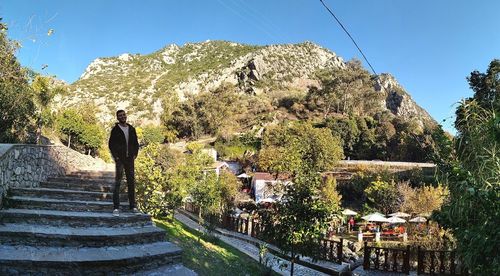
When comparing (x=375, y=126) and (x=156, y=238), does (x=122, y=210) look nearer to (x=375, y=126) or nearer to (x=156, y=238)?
(x=156, y=238)

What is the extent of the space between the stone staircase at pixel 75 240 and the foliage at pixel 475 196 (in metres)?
3.85

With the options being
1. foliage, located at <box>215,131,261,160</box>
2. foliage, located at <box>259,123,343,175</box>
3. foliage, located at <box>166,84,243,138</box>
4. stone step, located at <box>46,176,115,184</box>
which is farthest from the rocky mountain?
stone step, located at <box>46,176,115,184</box>

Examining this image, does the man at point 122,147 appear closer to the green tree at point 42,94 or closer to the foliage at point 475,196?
the foliage at point 475,196

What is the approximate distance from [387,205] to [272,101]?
57.5 meters

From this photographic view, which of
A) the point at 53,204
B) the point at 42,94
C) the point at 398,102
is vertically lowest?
the point at 53,204

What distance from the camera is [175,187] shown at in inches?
599

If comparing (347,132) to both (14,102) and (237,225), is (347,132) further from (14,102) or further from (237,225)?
(14,102)

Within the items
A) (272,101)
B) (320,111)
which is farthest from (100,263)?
(272,101)

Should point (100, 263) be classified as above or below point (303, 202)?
below

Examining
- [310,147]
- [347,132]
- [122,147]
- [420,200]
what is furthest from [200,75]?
[122,147]

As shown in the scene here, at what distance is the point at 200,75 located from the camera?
102m

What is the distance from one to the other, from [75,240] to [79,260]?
2.44ft

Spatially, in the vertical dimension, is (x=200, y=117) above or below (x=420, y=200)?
above

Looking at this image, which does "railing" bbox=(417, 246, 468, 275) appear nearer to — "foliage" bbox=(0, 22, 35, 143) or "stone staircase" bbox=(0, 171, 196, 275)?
"stone staircase" bbox=(0, 171, 196, 275)
